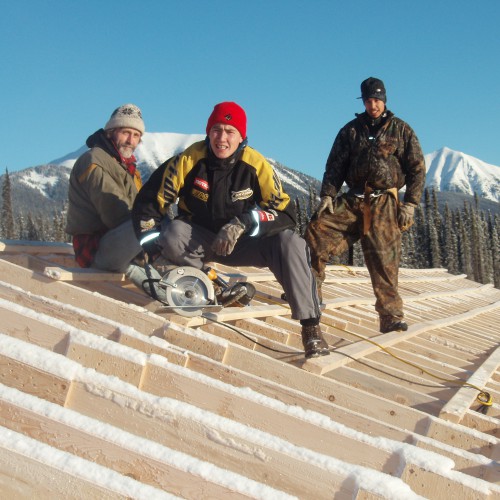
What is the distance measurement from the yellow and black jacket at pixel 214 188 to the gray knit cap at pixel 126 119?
3.14ft

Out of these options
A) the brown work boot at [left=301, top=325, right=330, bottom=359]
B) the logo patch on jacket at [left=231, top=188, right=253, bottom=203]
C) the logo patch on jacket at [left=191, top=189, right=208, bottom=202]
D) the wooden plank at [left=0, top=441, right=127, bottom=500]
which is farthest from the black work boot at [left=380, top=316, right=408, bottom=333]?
the wooden plank at [left=0, top=441, right=127, bottom=500]

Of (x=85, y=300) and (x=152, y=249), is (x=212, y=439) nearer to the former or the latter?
(x=85, y=300)

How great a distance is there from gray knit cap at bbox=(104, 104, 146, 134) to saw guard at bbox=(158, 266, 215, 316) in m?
1.65

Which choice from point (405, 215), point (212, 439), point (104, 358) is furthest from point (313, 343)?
point (405, 215)

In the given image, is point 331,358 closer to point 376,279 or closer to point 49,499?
point 376,279

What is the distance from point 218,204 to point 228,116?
0.62 metres

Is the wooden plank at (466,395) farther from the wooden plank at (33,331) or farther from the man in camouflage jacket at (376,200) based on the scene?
the wooden plank at (33,331)

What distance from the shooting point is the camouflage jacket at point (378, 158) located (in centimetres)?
524

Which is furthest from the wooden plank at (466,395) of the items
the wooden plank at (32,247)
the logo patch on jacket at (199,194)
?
the wooden plank at (32,247)

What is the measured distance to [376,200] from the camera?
5293mm

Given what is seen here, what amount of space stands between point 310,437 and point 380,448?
0.28 meters

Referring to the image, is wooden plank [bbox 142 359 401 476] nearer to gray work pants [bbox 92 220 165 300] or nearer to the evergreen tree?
gray work pants [bbox 92 220 165 300]

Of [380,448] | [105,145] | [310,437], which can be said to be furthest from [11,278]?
[380,448]

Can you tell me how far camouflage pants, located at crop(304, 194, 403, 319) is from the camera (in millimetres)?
5285
